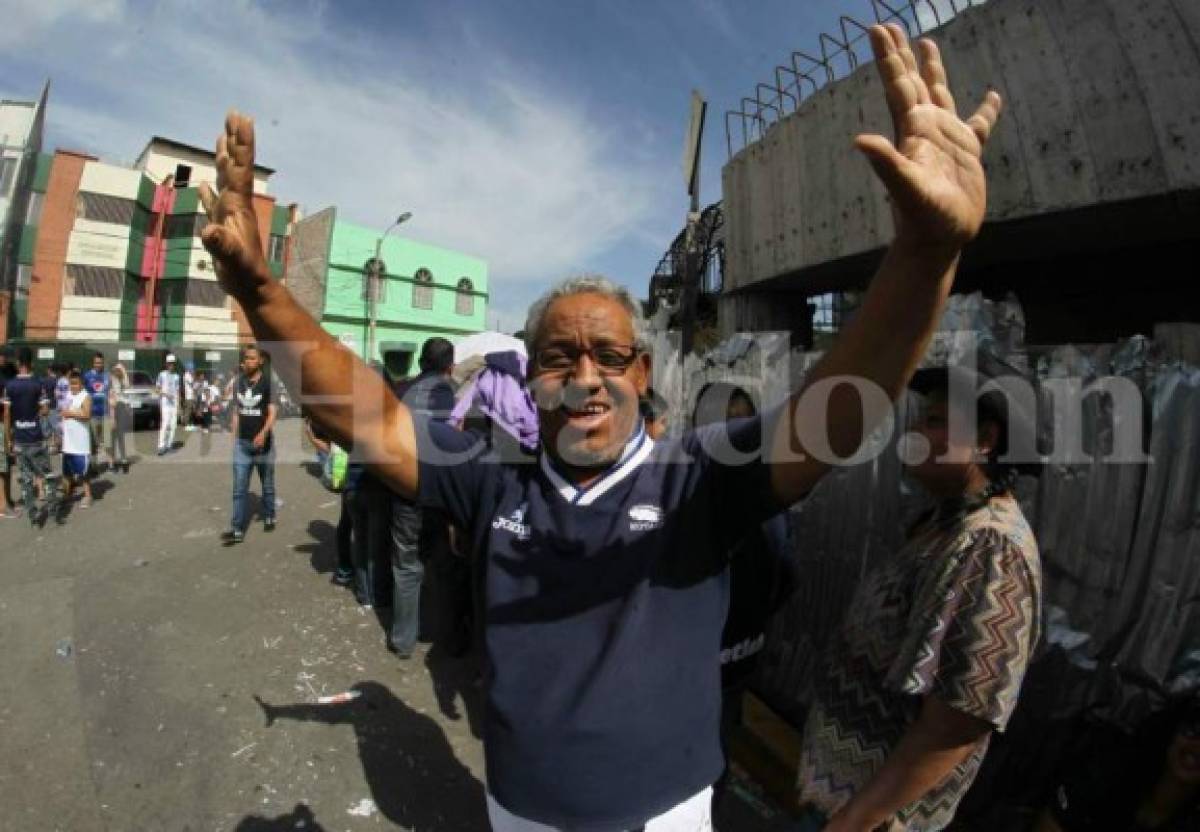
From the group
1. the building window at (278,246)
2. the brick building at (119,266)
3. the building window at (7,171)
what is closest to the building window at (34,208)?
the brick building at (119,266)

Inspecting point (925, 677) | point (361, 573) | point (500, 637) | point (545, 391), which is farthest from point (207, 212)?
point (361, 573)

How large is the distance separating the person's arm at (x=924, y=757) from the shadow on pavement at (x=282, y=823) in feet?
8.00

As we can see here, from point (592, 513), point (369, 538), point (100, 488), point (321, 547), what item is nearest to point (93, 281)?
point (100, 488)

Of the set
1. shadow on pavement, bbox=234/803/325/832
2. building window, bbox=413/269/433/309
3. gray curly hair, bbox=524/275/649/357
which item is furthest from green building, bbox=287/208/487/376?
gray curly hair, bbox=524/275/649/357

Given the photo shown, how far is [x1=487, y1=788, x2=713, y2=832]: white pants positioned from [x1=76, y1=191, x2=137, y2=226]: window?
125ft

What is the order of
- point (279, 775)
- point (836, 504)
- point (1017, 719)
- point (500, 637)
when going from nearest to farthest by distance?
point (500, 637)
point (1017, 719)
point (279, 775)
point (836, 504)

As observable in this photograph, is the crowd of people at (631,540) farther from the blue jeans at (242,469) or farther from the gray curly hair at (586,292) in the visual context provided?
the blue jeans at (242,469)

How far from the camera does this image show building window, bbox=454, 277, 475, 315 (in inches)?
1435

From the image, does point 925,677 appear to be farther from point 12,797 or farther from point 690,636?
point 12,797

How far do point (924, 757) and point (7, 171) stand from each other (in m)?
38.9

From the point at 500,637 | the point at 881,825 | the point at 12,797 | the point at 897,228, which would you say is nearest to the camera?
the point at 897,228

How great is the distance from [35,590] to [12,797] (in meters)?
3.11

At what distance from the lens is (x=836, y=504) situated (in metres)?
3.61

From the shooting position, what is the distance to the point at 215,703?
361 cm
